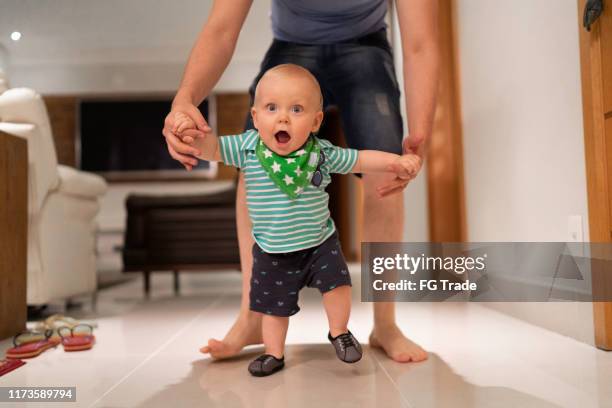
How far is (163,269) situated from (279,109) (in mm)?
2124

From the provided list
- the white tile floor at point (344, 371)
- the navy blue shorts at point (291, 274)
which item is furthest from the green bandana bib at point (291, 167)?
the white tile floor at point (344, 371)

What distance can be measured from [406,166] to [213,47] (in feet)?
1.41

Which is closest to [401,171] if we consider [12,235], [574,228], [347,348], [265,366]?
[347,348]

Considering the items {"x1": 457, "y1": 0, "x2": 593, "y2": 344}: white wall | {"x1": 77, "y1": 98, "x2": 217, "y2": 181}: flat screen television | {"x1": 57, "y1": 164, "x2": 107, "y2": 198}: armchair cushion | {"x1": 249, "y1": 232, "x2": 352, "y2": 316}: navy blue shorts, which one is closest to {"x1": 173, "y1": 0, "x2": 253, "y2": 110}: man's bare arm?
{"x1": 249, "y1": 232, "x2": 352, "y2": 316}: navy blue shorts

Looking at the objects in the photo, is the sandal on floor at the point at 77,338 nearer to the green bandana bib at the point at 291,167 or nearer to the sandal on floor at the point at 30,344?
the sandal on floor at the point at 30,344

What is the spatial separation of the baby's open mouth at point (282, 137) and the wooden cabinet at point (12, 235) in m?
0.91

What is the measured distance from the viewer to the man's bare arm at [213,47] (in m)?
1.00

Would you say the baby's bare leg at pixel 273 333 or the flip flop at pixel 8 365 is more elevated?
the baby's bare leg at pixel 273 333

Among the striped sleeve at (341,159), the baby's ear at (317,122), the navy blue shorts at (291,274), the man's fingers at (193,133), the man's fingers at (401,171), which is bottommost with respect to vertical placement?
the navy blue shorts at (291,274)

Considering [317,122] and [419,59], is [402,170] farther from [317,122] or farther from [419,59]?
[419,59]

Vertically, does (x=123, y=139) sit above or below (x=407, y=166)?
above

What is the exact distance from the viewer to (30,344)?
128cm

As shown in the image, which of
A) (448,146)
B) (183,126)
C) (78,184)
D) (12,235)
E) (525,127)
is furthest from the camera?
(448,146)

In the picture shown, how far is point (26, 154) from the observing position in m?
1.65
